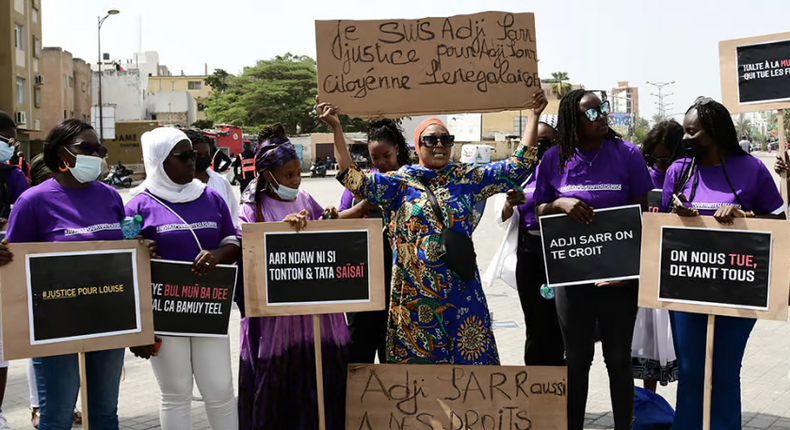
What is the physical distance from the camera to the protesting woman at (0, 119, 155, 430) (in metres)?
3.99

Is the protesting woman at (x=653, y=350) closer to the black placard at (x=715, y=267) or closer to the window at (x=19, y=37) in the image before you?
the black placard at (x=715, y=267)

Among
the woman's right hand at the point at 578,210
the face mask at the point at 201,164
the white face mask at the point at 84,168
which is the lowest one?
the woman's right hand at the point at 578,210

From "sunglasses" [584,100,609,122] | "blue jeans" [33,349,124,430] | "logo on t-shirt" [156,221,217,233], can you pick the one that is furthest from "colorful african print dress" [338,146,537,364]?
"blue jeans" [33,349,124,430]

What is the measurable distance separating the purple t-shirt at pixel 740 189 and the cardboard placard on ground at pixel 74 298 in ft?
10.0

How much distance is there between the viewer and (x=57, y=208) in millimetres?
4055

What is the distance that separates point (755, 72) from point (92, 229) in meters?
4.37

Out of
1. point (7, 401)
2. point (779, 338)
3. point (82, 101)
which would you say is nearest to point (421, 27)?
point (7, 401)

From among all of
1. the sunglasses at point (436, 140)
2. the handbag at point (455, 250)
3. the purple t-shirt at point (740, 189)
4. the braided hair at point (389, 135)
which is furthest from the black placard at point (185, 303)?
the purple t-shirt at point (740, 189)

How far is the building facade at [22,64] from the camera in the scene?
3650 cm

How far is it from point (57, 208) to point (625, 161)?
3120 mm

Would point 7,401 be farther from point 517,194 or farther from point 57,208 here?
point 517,194

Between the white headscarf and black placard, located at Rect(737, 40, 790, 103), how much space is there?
12.3 ft

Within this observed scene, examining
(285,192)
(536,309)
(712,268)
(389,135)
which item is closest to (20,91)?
(389,135)

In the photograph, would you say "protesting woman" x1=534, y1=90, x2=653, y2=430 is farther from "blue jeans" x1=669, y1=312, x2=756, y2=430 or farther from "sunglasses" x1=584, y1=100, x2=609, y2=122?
"blue jeans" x1=669, y1=312, x2=756, y2=430
